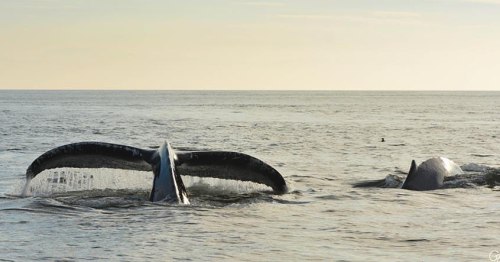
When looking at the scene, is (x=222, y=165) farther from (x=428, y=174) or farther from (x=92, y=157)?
(x=428, y=174)

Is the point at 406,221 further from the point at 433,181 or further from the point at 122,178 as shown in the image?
the point at 122,178

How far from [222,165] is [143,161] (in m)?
1.32

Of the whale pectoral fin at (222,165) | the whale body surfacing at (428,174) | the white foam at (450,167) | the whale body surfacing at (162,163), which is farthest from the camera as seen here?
the white foam at (450,167)

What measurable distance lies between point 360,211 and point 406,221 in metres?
1.34

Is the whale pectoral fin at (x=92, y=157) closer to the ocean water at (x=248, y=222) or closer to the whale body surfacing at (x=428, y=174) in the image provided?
the ocean water at (x=248, y=222)

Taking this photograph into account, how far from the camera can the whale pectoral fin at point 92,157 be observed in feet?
46.8

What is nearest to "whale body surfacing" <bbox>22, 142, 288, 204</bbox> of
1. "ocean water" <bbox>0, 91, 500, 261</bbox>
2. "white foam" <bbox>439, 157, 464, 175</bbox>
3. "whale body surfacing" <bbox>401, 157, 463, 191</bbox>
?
"ocean water" <bbox>0, 91, 500, 261</bbox>

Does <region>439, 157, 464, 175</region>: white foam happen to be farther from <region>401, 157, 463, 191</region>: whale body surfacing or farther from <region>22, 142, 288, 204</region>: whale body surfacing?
<region>22, 142, 288, 204</region>: whale body surfacing

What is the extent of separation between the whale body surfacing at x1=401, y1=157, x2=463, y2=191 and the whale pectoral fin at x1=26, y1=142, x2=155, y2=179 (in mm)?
5810

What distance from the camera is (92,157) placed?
1434 cm

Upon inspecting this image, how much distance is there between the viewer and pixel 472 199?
1630cm

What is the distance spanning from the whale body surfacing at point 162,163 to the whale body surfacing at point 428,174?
392cm

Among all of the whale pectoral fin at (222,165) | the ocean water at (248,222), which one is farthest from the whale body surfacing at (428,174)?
the whale pectoral fin at (222,165)

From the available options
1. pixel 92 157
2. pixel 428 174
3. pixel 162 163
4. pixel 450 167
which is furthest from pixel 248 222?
pixel 450 167
